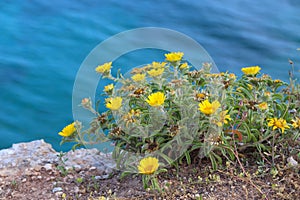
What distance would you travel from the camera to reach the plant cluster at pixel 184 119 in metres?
2.37

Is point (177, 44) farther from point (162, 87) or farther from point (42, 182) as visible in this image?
point (42, 182)

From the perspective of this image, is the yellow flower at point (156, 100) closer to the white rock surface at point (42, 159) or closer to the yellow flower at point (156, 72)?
the yellow flower at point (156, 72)

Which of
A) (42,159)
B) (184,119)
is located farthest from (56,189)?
(184,119)

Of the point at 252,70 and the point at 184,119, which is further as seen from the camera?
the point at 252,70

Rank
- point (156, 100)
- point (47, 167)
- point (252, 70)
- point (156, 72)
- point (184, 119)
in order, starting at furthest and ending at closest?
1. point (47, 167)
2. point (252, 70)
3. point (156, 72)
4. point (184, 119)
5. point (156, 100)

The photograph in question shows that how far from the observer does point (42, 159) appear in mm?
2990

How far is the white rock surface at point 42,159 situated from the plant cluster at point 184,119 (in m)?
0.35

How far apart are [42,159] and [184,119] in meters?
1.09

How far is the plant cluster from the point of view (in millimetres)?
2365

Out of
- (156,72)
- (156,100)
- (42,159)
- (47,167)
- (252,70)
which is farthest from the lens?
(42,159)

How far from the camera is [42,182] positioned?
8.82 ft

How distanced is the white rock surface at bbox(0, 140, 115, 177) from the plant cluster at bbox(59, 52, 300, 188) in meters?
0.35

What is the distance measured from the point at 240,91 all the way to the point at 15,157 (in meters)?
1.50

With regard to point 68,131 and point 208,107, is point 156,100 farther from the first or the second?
point 68,131
